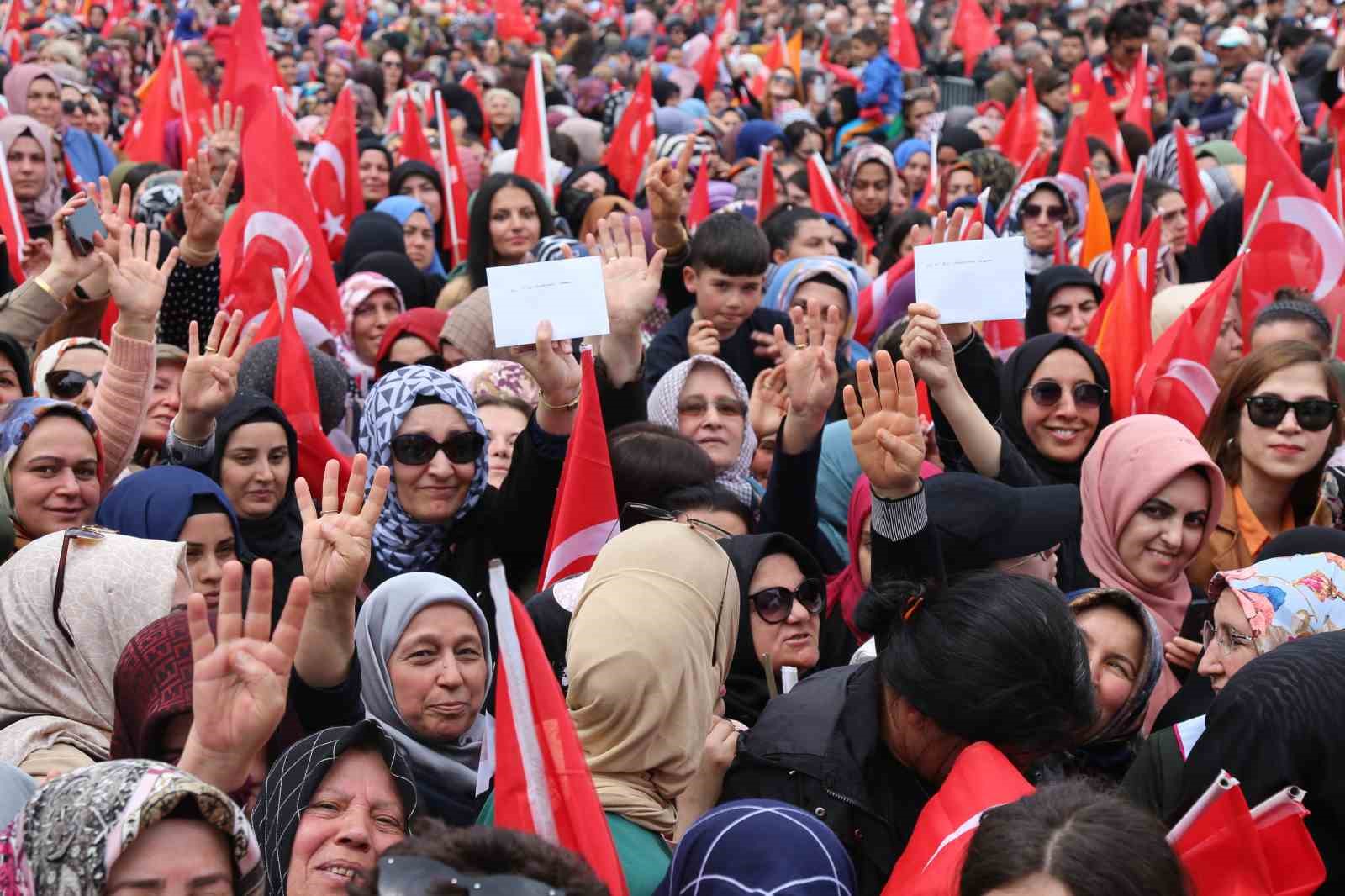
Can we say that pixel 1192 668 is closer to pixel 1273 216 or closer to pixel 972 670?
pixel 972 670

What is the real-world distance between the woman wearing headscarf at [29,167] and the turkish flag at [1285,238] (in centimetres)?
503

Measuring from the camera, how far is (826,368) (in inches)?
163

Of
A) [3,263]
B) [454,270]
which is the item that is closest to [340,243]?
[454,270]

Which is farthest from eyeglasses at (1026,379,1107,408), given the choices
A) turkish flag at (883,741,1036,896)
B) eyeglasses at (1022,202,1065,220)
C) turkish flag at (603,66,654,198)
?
turkish flag at (603,66,654,198)

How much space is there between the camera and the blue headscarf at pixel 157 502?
13.0 feet

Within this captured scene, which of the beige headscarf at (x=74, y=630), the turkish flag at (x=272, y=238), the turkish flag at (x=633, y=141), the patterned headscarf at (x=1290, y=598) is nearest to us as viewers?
the patterned headscarf at (x=1290, y=598)

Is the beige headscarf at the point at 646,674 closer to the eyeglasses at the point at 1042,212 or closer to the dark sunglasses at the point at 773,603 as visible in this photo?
the dark sunglasses at the point at 773,603

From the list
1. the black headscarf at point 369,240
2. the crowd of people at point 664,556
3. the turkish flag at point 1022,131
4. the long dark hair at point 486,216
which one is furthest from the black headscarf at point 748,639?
the turkish flag at point 1022,131

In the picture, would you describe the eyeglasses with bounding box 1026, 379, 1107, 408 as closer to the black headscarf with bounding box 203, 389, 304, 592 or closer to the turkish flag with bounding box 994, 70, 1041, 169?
the black headscarf with bounding box 203, 389, 304, 592

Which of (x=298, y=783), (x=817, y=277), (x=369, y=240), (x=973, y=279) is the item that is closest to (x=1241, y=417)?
(x=973, y=279)

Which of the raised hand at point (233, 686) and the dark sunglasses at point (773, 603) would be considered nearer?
the raised hand at point (233, 686)

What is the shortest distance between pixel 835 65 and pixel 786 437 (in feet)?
37.2

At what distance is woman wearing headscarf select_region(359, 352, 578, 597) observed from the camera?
4.21m

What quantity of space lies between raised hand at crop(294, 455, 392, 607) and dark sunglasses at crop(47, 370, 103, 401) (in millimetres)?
2141
